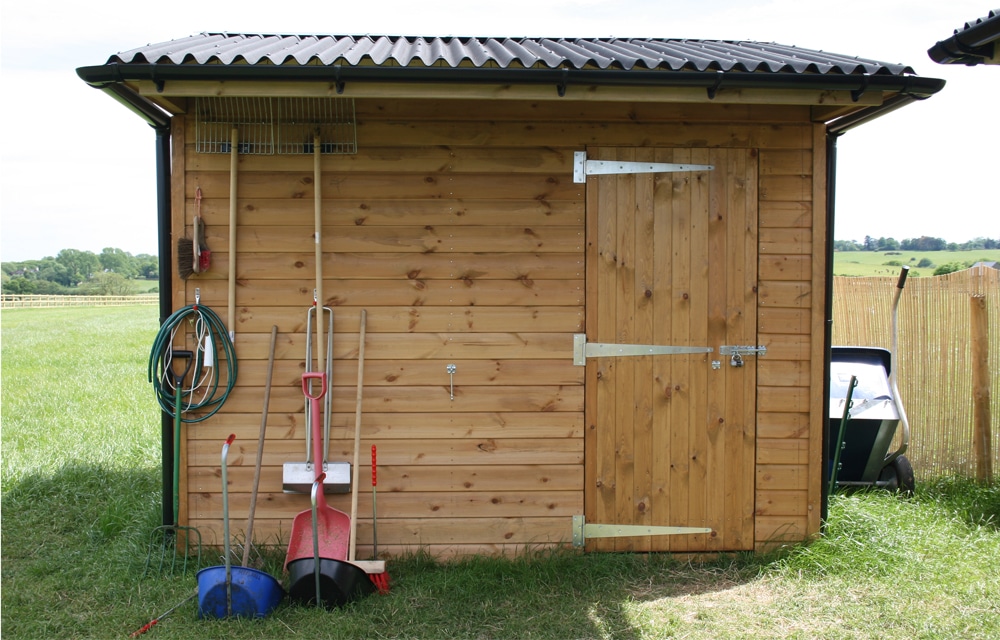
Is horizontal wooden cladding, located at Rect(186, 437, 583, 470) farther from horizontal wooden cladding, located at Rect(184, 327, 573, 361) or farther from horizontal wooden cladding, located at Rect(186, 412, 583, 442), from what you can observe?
horizontal wooden cladding, located at Rect(184, 327, 573, 361)

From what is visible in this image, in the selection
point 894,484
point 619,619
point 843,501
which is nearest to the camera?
point 619,619

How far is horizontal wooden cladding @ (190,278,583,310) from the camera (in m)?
4.05

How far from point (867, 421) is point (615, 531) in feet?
7.01

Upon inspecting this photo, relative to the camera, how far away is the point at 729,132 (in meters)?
4.18

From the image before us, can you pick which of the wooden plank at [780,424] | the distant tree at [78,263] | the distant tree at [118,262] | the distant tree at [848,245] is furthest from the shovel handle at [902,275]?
the distant tree at [118,262]

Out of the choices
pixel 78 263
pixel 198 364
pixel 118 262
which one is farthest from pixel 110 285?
pixel 198 364

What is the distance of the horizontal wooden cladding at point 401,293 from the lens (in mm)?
4055

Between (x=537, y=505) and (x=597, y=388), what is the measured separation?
0.73 m

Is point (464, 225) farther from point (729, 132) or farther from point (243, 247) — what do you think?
point (729, 132)

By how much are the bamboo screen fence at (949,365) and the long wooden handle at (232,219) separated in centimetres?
509

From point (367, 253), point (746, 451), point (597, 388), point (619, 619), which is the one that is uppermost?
point (367, 253)

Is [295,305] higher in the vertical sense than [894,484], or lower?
higher

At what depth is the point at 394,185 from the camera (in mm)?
4086

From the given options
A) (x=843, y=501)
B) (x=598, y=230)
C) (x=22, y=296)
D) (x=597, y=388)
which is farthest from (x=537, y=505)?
(x=22, y=296)
